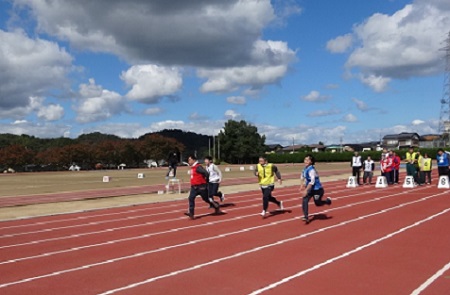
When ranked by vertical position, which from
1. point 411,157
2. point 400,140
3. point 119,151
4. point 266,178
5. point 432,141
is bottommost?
point 266,178

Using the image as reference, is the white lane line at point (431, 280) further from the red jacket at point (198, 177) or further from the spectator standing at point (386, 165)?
the spectator standing at point (386, 165)

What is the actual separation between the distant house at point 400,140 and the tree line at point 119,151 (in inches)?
2064

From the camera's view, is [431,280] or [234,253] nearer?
[431,280]

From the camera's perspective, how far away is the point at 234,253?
8.09 m

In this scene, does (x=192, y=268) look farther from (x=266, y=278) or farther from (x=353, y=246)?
(x=353, y=246)

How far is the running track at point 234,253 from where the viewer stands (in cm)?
616

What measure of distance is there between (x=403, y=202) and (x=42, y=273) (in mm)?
11625

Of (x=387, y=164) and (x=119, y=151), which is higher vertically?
(x=119, y=151)

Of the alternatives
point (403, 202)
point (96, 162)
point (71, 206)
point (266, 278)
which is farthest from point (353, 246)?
point (96, 162)

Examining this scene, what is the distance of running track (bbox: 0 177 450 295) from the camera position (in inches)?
243

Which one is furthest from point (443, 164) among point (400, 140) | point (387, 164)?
point (400, 140)

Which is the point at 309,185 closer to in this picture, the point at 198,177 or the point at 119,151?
the point at 198,177

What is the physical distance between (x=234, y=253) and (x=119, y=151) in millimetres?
71725

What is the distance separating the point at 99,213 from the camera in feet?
49.2
